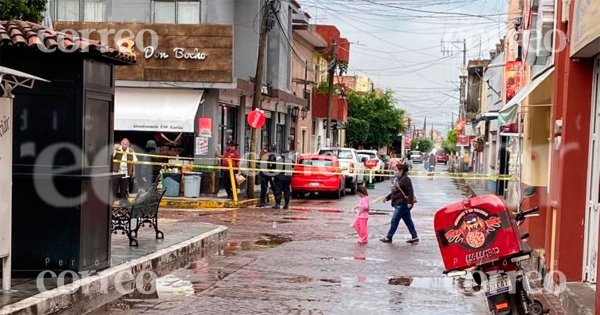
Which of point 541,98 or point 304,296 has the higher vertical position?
point 541,98

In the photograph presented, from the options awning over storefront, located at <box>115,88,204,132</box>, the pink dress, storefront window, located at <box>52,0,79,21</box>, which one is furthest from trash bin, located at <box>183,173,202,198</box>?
the pink dress

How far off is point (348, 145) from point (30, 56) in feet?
197

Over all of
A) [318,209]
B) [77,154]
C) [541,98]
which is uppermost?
[541,98]

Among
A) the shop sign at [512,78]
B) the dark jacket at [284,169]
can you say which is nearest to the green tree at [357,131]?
the shop sign at [512,78]

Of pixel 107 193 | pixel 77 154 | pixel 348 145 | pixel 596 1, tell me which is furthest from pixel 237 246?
pixel 348 145

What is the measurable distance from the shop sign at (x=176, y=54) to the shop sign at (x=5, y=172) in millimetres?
18136

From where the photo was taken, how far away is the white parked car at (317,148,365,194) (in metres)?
31.8

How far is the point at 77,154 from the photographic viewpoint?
9.41m

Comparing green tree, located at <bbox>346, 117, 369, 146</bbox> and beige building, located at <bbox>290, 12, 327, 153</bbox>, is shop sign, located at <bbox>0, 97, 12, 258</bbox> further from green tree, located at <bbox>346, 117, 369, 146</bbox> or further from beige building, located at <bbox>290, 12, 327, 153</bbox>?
green tree, located at <bbox>346, 117, 369, 146</bbox>

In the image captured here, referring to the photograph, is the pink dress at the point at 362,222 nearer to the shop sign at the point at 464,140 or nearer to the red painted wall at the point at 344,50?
the red painted wall at the point at 344,50

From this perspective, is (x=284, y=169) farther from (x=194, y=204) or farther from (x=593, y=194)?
(x=593, y=194)

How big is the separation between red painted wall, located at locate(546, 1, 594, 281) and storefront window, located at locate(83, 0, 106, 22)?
2216 centimetres

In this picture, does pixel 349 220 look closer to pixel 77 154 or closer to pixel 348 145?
pixel 77 154

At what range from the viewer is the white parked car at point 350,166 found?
31759mm
